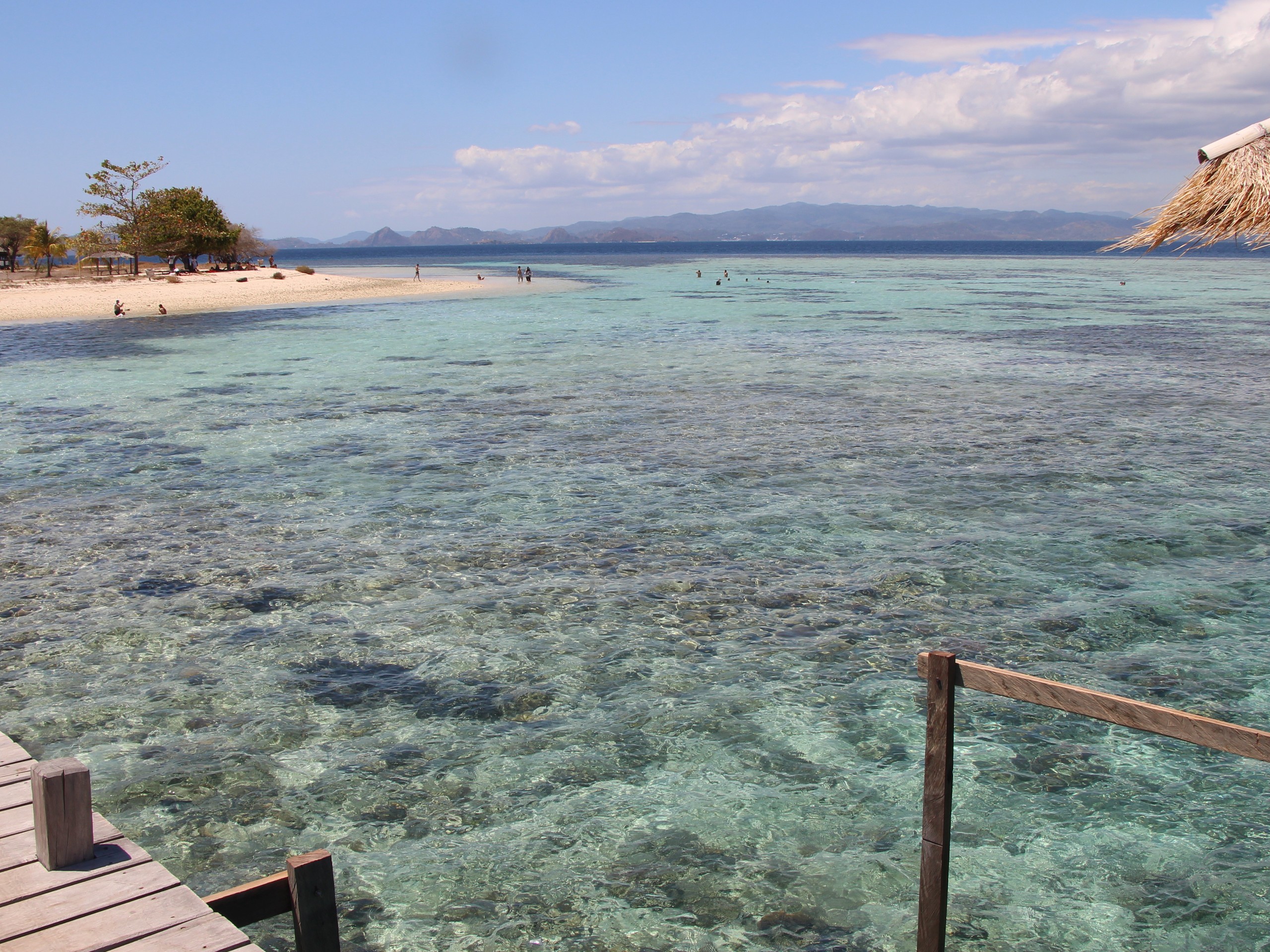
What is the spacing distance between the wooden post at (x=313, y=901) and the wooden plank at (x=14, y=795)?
6.29ft

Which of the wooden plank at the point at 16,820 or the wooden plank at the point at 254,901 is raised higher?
the wooden plank at the point at 16,820

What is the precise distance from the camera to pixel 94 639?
10.5m

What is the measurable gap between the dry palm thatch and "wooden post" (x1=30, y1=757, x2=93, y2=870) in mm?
8284

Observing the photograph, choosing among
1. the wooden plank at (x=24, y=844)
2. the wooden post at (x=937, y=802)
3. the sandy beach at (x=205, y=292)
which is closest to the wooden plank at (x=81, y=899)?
the wooden plank at (x=24, y=844)

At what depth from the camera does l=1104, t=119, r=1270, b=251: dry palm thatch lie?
8.25 meters

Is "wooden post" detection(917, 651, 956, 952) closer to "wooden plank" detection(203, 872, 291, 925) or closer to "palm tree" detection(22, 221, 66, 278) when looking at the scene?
"wooden plank" detection(203, 872, 291, 925)

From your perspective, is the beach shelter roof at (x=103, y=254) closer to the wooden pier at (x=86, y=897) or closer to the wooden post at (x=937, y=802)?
the wooden pier at (x=86, y=897)

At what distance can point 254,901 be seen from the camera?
14.5 ft

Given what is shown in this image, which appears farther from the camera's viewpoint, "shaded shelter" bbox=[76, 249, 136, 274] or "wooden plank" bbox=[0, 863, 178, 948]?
"shaded shelter" bbox=[76, 249, 136, 274]

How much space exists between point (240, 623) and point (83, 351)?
32.3 meters

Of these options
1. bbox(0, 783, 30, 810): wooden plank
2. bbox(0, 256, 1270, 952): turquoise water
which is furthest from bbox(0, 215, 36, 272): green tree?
bbox(0, 783, 30, 810): wooden plank

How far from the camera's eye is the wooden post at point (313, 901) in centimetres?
430

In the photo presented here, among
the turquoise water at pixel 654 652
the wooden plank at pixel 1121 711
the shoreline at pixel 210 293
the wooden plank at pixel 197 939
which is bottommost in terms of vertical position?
the turquoise water at pixel 654 652

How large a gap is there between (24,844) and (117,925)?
0.92 m
